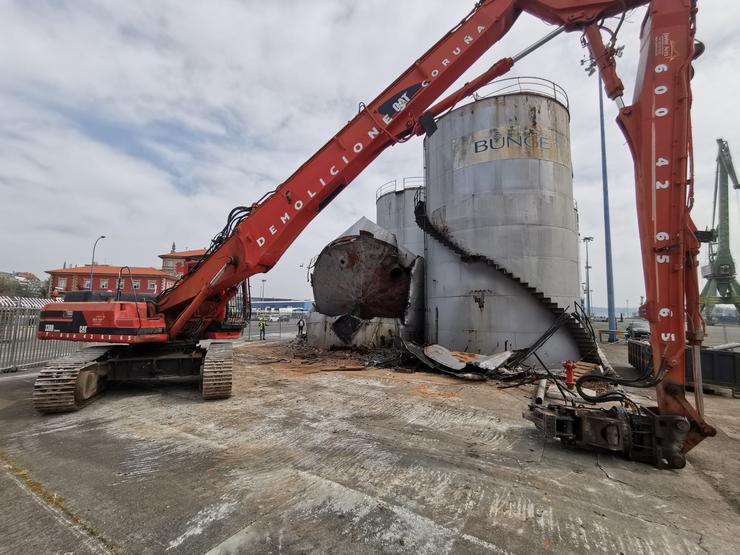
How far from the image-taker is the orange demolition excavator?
4.43 m

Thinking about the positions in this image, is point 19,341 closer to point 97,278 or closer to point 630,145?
point 630,145

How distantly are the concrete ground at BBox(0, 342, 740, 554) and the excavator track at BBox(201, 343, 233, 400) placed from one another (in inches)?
20.1

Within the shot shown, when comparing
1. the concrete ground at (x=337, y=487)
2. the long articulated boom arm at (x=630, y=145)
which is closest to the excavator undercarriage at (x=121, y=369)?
the concrete ground at (x=337, y=487)

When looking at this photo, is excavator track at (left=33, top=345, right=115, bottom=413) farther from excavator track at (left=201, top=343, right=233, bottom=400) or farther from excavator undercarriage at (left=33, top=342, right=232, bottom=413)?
excavator track at (left=201, top=343, right=233, bottom=400)

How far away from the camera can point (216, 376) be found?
22.5 feet

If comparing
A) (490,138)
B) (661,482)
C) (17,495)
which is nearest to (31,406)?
(17,495)

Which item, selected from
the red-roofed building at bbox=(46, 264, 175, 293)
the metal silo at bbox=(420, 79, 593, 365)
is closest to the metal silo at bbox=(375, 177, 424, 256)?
the metal silo at bbox=(420, 79, 593, 365)

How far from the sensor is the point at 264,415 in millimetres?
6172

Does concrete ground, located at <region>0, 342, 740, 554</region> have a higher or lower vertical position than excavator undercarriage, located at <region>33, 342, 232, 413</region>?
lower

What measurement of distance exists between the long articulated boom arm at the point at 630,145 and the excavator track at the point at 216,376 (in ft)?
3.29

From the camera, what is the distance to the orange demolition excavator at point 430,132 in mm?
4426

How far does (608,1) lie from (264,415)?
8.53 metres

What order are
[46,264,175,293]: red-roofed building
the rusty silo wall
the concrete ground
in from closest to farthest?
the concrete ground → the rusty silo wall → [46,264,175,293]: red-roofed building

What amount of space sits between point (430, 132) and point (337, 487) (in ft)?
19.7
